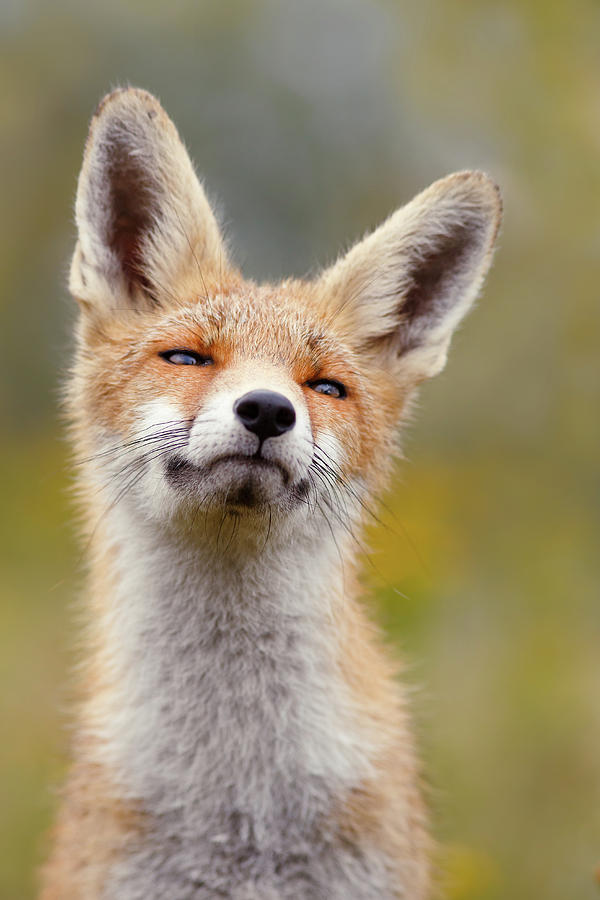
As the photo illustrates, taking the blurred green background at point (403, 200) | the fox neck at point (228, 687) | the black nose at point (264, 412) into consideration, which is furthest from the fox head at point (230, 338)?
the blurred green background at point (403, 200)

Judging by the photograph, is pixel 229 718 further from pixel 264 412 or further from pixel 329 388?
pixel 329 388

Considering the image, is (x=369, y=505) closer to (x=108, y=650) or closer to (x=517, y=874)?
(x=108, y=650)

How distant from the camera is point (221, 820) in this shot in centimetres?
432

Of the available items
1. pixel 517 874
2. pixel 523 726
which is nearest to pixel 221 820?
pixel 517 874

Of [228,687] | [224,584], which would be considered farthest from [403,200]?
[228,687]

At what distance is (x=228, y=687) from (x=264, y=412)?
133cm

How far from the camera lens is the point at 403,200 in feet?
41.2

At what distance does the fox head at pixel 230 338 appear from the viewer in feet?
13.6

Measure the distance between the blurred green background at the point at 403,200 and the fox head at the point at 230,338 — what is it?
14.8 ft

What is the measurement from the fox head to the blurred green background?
4.52 meters

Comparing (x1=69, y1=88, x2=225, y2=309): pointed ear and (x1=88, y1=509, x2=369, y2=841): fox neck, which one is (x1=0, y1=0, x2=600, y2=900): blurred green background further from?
(x1=88, y1=509, x2=369, y2=841): fox neck

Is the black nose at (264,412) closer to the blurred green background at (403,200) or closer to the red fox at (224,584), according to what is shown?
the red fox at (224,584)

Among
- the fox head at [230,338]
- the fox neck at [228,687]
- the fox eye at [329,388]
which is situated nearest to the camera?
the fox head at [230,338]

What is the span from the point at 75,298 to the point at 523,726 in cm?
607
